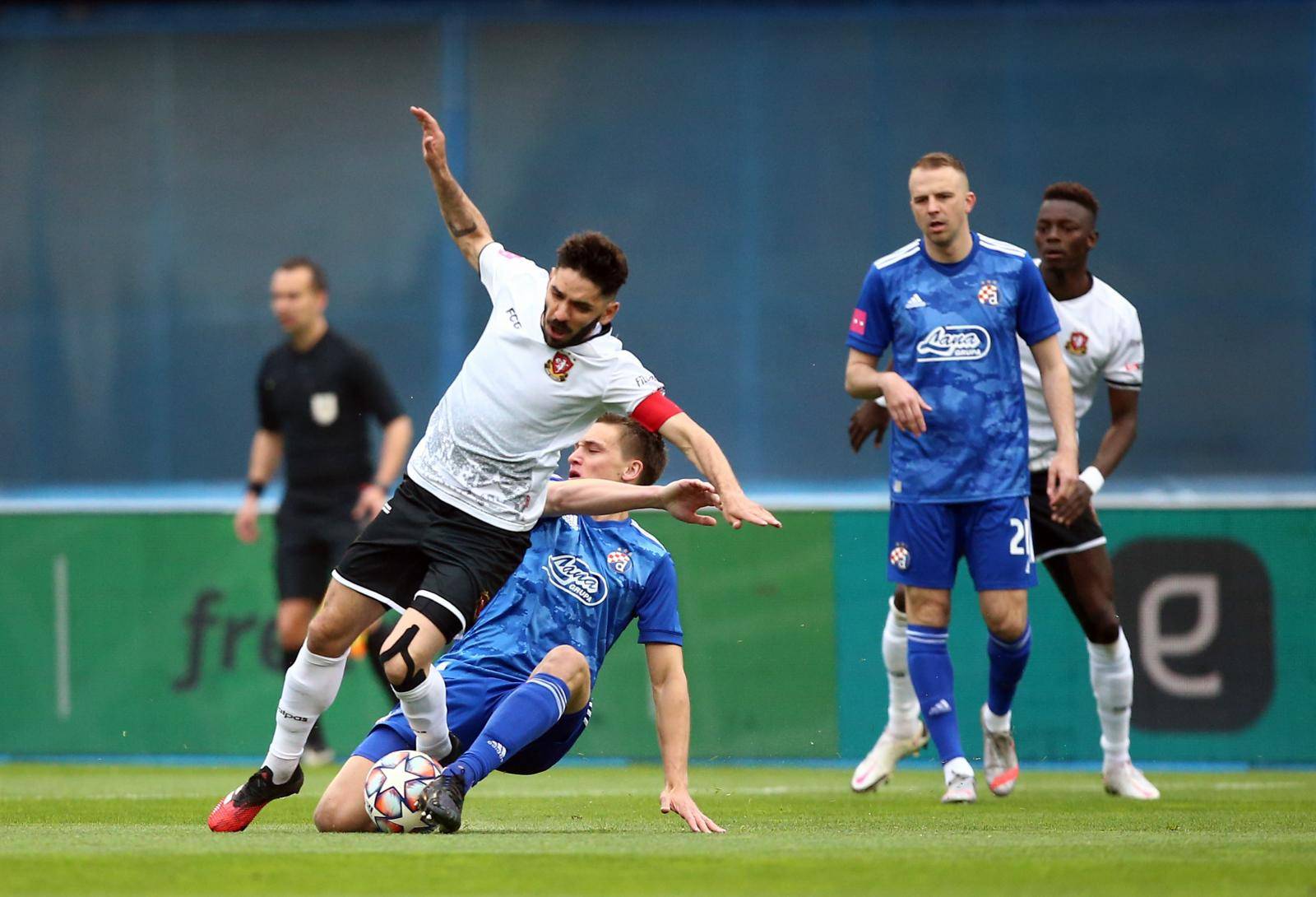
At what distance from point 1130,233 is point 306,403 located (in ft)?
25.9

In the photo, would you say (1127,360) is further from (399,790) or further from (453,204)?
(399,790)

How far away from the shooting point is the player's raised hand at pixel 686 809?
18.9 feet

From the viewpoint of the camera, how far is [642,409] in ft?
19.7

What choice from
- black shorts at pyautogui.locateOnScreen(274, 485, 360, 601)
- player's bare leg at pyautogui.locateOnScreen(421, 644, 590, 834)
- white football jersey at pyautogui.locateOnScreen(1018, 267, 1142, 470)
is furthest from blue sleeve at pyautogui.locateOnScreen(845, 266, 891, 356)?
black shorts at pyautogui.locateOnScreen(274, 485, 360, 601)

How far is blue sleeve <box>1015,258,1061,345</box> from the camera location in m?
7.38

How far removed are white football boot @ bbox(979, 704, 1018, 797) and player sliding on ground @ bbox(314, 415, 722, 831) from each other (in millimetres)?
1897

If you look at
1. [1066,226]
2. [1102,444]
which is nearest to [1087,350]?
[1102,444]

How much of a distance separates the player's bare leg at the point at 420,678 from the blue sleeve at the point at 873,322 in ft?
7.37

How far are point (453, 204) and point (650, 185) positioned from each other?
10.1 m

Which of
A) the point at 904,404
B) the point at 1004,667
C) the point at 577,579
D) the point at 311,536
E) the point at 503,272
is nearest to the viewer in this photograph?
the point at 503,272

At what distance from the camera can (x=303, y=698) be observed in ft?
20.1

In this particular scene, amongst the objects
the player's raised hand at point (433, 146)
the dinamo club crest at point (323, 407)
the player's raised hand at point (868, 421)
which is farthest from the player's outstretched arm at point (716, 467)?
the dinamo club crest at point (323, 407)

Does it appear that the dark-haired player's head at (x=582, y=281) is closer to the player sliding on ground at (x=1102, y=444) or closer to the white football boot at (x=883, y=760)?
the player sliding on ground at (x=1102, y=444)

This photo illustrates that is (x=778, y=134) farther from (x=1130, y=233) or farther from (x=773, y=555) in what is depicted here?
(x=773, y=555)
